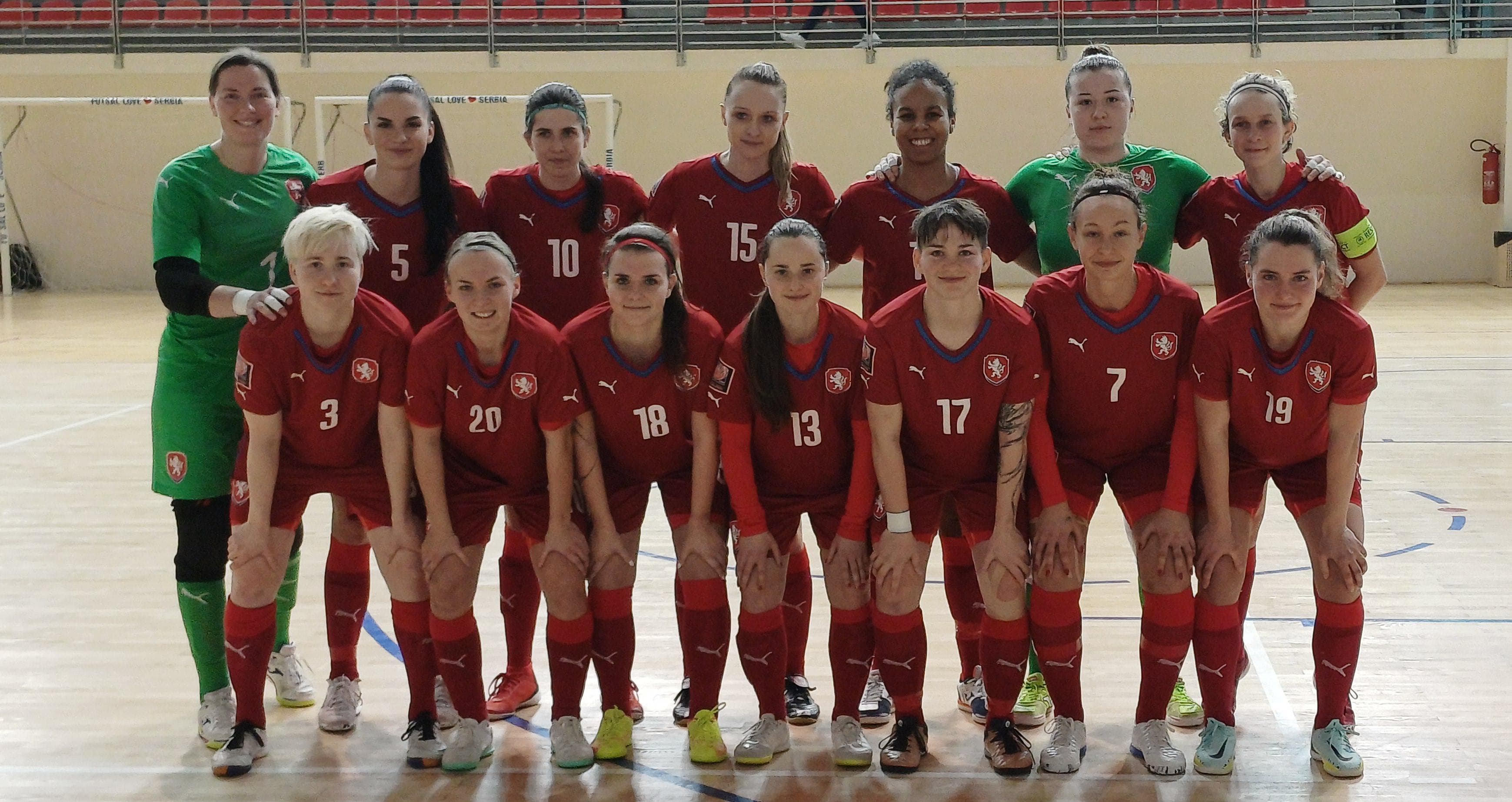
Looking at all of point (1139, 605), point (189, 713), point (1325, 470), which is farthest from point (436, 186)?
point (1139, 605)

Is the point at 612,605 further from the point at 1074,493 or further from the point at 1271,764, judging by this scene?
the point at 1271,764

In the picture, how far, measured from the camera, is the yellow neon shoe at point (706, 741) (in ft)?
10.1

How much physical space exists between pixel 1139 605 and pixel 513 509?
2185 mm

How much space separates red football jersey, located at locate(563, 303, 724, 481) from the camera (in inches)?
122

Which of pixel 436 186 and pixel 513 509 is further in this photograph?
pixel 436 186

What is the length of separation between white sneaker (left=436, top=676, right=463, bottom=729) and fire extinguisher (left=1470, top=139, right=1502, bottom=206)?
45.7ft

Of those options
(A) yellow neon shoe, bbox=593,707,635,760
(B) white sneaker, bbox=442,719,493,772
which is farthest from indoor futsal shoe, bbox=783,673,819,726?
(B) white sneaker, bbox=442,719,493,772

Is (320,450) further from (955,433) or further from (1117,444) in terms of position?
(1117,444)

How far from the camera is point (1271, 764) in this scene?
9.87ft

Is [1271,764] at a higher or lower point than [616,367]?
lower

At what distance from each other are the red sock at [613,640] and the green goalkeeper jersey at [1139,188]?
4.79ft

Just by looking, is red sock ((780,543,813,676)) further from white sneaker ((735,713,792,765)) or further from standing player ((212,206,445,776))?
standing player ((212,206,445,776))

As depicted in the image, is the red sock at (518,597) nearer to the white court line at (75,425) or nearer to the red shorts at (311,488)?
the red shorts at (311,488)

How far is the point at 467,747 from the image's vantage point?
3055mm
